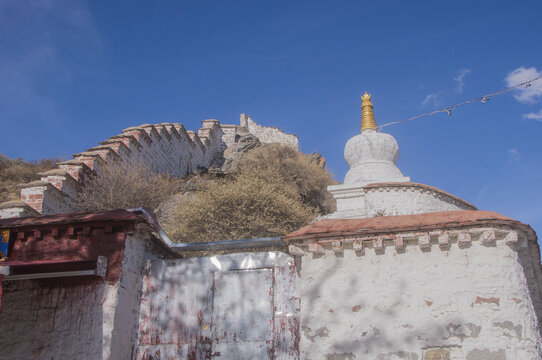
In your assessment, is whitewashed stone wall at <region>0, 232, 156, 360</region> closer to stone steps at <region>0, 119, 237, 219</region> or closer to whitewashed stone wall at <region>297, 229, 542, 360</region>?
whitewashed stone wall at <region>297, 229, 542, 360</region>

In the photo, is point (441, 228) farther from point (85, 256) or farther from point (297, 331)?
point (85, 256)

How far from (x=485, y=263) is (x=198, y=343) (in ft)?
15.4

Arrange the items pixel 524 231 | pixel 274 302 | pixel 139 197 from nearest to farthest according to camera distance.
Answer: pixel 524 231 → pixel 274 302 → pixel 139 197

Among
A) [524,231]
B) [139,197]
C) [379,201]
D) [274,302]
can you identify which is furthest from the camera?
[139,197]

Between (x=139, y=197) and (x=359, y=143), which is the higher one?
(x=359, y=143)

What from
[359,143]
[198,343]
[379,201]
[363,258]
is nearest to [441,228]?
[363,258]

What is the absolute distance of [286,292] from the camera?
26.8ft

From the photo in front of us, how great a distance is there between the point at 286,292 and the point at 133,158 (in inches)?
622

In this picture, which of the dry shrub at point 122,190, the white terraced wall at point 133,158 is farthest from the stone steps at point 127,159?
the dry shrub at point 122,190

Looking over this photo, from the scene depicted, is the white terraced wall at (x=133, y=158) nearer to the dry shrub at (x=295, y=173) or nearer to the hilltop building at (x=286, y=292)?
the dry shrub at (x=295, y=173)

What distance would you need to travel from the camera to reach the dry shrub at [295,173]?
25000 millimetres

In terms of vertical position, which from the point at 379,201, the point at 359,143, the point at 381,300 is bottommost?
the point at 381,300

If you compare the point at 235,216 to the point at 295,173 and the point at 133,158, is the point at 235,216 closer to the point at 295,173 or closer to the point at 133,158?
the point at 133,158

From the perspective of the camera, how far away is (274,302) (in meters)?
8.18
